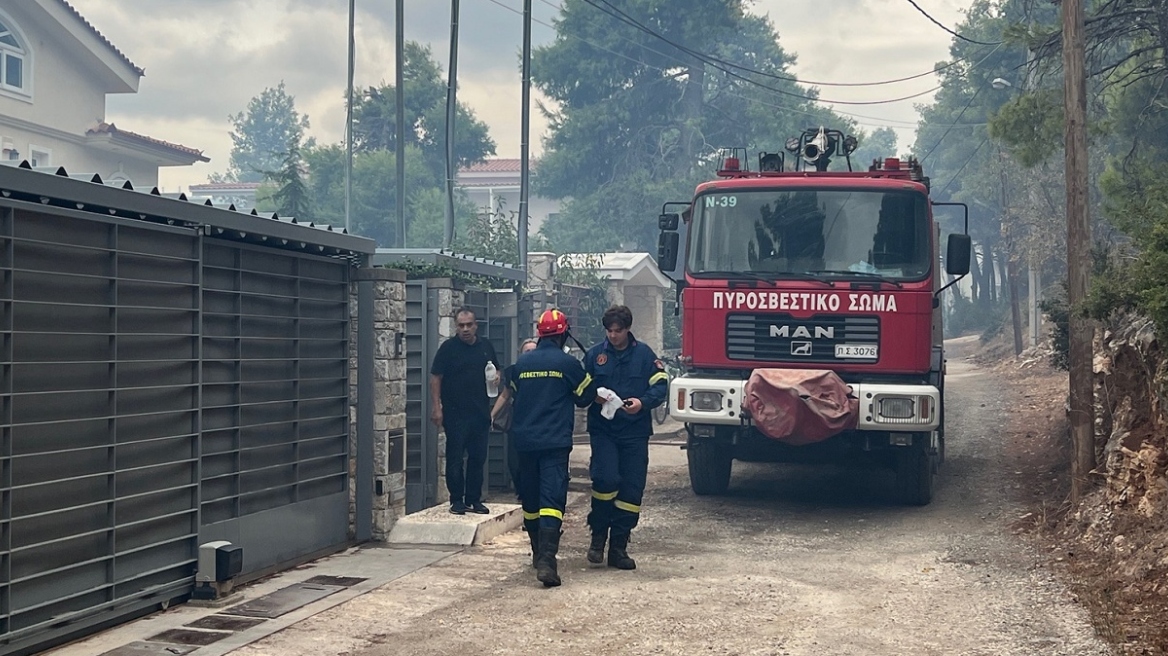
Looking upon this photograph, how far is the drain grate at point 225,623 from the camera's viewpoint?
706 cm

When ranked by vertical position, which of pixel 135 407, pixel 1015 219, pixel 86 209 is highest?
pixel 1015 219

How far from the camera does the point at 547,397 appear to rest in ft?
28.7

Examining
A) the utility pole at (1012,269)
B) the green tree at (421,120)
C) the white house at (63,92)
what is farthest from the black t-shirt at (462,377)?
the green tree at (421,120)

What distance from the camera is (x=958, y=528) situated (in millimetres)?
10648

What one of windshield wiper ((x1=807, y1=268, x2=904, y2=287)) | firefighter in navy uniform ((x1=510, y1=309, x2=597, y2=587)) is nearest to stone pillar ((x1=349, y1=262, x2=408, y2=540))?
firefighter in navy uniform ((x1=510, y1=309, x2=597, y2=587))

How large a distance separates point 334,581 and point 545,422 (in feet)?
5.99

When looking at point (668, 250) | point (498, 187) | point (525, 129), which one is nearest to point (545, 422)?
point (668, 250)

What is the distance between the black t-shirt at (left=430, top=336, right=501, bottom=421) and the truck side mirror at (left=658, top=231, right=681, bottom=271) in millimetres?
2374

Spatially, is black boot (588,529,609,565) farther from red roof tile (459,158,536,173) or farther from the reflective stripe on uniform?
red roof tile (459,158,536,173)

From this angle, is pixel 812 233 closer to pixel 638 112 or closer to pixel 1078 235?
pixel 1078 235

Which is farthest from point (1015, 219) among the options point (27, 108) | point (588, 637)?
point (588, 637)

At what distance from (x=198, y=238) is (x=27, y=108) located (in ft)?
68.2

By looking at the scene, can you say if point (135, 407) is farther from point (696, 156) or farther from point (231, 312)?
point (696, 156)

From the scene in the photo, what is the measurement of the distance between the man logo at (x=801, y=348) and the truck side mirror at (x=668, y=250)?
4.88 feet
